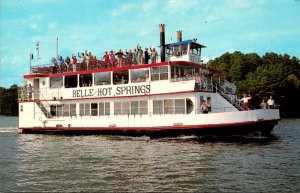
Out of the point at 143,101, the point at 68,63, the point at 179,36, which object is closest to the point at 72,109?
the point at 68,63

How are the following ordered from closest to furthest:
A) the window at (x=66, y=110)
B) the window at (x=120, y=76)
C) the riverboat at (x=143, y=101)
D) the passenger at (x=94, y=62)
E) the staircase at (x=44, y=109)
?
the riverboat at (x=143, y=101), the window at (x=120, y=76), the passenger at (x=94, y=62), the window at (x=66, y=110), the staircase at (x=44, y=109)

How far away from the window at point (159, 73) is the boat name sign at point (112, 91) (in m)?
0.86

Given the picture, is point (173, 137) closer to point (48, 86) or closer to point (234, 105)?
point (234, 105)

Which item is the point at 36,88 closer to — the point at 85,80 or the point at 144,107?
the point at 85,80

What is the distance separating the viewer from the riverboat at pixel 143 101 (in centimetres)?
2609

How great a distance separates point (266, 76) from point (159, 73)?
4851 centimetres

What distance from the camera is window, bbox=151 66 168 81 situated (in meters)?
28.2

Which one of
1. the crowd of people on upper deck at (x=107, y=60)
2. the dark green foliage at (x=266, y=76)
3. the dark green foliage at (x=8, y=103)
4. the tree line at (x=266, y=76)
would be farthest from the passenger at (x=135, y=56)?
the dark green foliage at (x=8, y=103)

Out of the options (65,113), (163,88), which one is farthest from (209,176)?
(65,113)

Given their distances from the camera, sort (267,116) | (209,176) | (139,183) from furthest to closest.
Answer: (267,116) → (209,176) → (139,183)

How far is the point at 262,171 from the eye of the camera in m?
15.7

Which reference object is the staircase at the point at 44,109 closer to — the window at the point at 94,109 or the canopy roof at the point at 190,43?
the window at the point at 94,109

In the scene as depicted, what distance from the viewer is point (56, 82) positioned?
110 feet

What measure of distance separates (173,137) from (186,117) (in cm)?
185
